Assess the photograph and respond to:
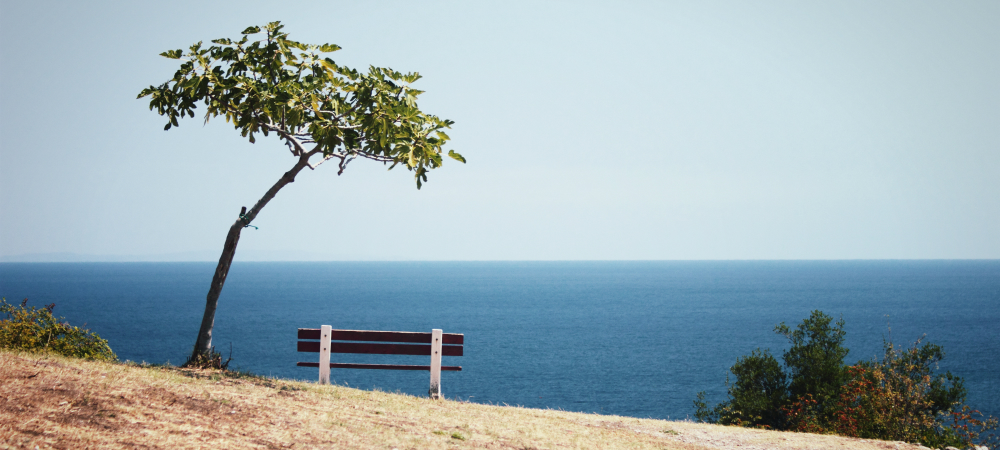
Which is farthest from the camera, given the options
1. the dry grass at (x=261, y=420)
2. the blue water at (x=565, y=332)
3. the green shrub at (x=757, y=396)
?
the blue water at (x=565, y=332)

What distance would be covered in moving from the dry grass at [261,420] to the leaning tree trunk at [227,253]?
3.45ft

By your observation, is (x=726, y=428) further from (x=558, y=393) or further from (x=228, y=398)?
(x=558, y=393)

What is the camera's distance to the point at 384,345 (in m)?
12.8

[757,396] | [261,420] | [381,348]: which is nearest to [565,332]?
[757,396]

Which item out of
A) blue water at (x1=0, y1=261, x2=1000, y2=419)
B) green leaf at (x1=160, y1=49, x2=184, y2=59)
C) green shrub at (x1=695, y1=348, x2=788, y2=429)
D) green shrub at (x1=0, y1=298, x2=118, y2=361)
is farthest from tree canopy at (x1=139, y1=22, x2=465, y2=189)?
blue water at (x1=0, y1=261, x2=1000, y2=419)

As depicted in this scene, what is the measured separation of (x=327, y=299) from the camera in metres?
179

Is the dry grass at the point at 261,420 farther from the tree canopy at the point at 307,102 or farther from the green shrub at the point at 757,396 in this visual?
the green shrub at the point at 757,396

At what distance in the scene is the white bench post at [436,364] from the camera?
1275cm

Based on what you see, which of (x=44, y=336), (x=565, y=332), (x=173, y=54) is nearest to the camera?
(x=173, y=54)

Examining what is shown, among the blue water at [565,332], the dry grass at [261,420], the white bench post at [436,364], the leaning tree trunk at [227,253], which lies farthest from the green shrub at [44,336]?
the blue water at [565,332]

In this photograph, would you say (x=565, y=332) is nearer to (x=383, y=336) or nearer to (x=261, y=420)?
(x=383, y=336)

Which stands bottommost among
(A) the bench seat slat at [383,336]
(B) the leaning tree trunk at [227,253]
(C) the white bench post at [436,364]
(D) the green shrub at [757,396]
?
(D) the green shrub at [757,396]

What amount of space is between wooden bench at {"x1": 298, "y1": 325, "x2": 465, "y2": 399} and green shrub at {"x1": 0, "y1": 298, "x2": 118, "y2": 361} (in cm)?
461

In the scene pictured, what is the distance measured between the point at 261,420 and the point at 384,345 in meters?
4.66
